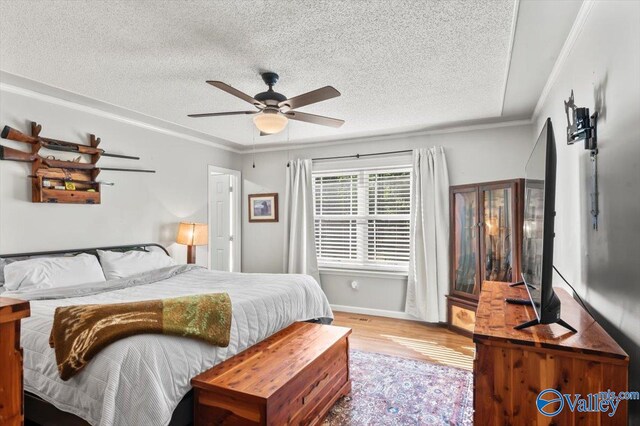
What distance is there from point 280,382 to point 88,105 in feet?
10.9

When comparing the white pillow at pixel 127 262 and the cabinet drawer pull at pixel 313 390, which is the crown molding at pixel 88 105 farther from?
the cabinet drawer pull at pixel 313 390

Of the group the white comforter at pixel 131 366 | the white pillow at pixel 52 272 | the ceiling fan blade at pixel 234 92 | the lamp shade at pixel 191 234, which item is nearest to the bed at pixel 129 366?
the white comforter at pixel 131 366

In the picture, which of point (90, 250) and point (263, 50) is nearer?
point (263, 50)

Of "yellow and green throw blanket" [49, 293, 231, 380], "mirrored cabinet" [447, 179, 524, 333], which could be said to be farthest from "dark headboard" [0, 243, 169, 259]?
"mirrored cabinet" [447, 179, 524, 333]

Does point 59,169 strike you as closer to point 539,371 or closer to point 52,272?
point 52,272

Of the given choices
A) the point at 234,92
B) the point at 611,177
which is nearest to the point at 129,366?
the point at 234,92

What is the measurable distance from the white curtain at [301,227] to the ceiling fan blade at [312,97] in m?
2.59

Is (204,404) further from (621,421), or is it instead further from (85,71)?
(85,71)

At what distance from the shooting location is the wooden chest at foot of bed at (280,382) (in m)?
1.78

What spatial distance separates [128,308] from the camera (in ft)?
6.23

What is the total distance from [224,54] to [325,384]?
2375 millimetres

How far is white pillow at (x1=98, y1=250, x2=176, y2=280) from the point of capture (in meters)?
3.36

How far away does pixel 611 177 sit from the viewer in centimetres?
153

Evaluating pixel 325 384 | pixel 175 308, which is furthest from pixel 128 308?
pixel 325 384
